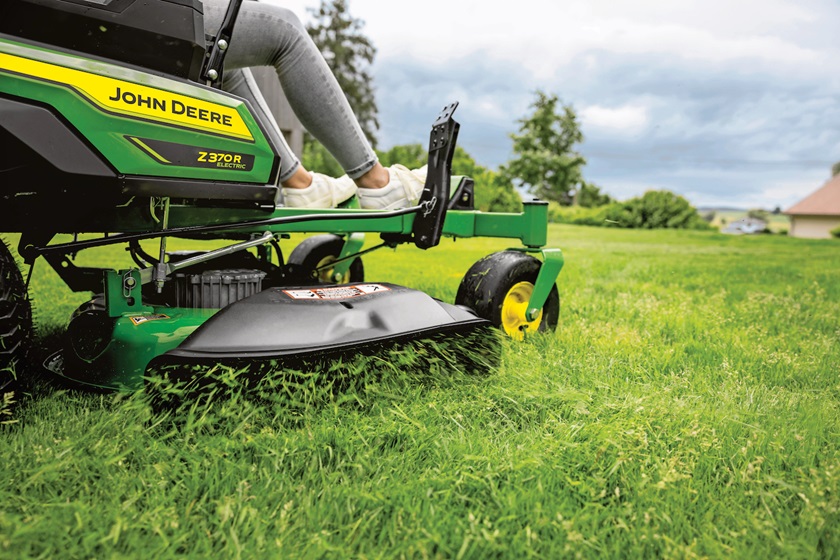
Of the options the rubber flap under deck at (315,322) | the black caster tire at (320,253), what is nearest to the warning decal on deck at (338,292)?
the rubber flap under deck at (315,322)

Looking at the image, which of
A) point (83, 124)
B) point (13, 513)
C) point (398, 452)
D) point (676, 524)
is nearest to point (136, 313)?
point (83, 124)

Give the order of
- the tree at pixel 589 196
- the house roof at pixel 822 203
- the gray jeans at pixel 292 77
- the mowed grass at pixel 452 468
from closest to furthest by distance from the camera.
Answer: the mowed grass at pixel 452 468 < the gray jeans at pixel 292 77 < the house roof at pixel 822 203 < the tree at pixel 589 196

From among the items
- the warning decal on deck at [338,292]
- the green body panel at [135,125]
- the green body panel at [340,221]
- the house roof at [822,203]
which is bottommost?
the warning decal on deck at [338,292]

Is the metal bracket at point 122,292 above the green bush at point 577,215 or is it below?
below

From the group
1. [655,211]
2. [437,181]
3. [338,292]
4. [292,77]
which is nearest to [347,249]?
[437,181]

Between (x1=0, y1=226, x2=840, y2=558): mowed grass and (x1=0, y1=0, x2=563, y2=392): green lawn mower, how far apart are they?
0.51 feet

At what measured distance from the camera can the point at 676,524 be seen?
1.23 m

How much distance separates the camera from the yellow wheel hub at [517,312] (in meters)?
2.54

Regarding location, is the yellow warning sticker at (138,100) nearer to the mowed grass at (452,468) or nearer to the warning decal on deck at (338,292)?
the warning decal on deck at (338,292)

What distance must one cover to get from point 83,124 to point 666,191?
26826mm

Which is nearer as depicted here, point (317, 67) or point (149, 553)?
point (149, 553)

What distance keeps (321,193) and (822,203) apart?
38719mm

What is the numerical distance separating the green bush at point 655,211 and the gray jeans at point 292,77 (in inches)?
944

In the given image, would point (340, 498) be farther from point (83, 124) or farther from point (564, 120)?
point (564, 120)
